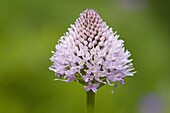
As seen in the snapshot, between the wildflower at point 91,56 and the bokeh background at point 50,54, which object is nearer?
the wildflower at point 91,56

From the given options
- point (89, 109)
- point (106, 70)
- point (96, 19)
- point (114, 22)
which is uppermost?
point (114, 22)

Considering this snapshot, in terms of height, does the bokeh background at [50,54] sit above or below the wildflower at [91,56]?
above

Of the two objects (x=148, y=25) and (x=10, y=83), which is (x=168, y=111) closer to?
(x=10, y=83)

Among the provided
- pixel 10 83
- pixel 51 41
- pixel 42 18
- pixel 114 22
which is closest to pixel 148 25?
pixel 114 22

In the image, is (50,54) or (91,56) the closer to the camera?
(91,56)

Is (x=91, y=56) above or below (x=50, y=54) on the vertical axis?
below
